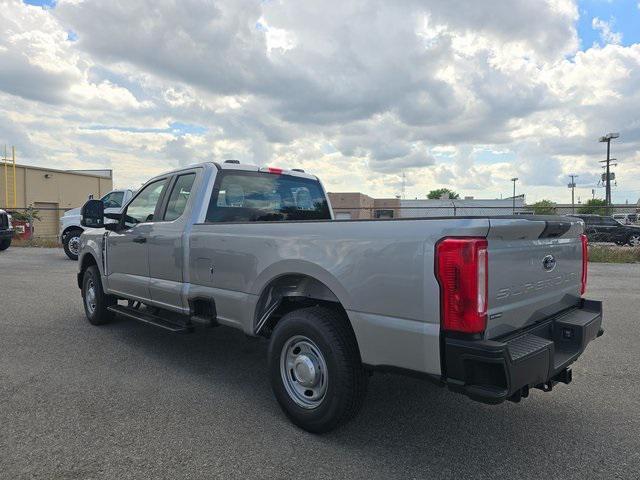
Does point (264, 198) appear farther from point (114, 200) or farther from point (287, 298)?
point (114, 200)

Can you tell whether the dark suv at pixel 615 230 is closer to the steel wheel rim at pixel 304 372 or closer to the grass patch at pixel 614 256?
the grass patch at pixel 614 256

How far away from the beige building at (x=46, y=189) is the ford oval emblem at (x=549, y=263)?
3223 cm

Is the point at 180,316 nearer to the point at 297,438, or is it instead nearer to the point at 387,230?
the point at 297,438

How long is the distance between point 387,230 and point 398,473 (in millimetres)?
1444

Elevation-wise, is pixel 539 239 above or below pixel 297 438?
above

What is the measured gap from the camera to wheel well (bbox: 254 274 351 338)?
3.54 metres

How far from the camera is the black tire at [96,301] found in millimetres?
6464

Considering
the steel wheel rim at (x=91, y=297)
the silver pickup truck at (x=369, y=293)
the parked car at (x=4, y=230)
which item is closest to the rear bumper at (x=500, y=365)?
the silver pickup truck at (x=369, y=293)

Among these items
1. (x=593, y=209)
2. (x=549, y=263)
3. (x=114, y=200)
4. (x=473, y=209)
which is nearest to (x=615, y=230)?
(x=593, y=209)

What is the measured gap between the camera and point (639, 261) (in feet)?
48.2

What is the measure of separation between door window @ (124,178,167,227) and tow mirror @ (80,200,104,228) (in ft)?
1.04

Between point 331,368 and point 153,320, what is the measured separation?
253 cm

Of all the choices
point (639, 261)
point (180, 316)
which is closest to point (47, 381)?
point (180, 316)

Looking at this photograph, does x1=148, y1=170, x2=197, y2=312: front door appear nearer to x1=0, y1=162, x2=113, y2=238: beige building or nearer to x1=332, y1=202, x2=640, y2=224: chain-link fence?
x1=332, y1=202, x2=640, y2=224: chain-link fence
